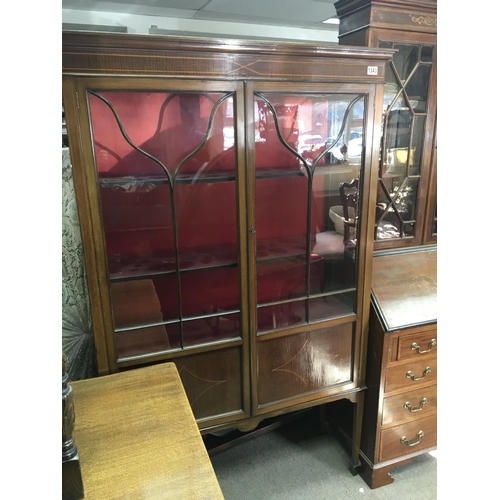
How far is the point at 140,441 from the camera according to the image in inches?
32.6

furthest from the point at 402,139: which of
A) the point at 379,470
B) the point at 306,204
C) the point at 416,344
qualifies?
the point at 379,470

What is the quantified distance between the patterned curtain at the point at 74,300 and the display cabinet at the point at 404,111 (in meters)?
1.16

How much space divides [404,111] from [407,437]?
1318mm

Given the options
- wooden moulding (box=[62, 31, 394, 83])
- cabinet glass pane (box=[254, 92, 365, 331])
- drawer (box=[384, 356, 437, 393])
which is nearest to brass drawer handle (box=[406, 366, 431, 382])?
drawer (box=[384, 356, 437, 393])

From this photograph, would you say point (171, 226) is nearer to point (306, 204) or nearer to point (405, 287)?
point (306, 204)

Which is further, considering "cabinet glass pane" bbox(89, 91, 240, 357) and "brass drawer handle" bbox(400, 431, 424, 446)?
"brass drawer handle" bbox(400, 431, 424, 446)

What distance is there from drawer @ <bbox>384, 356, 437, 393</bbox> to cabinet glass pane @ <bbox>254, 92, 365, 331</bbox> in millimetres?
297

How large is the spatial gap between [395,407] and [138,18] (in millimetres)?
3115

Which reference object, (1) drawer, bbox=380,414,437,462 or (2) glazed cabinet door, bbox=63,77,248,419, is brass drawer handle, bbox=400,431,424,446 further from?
→ (2) glazed cabinet door, bbox=63,77,248,419

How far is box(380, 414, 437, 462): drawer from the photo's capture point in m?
1.54

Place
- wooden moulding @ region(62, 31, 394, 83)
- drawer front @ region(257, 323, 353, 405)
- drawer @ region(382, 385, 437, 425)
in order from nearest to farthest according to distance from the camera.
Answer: wooden moulding @ region(62, 31, 394, 83), drawer front @ region(257, 323, 353, 405), drawer @ region(382, 385, 437, 425)
